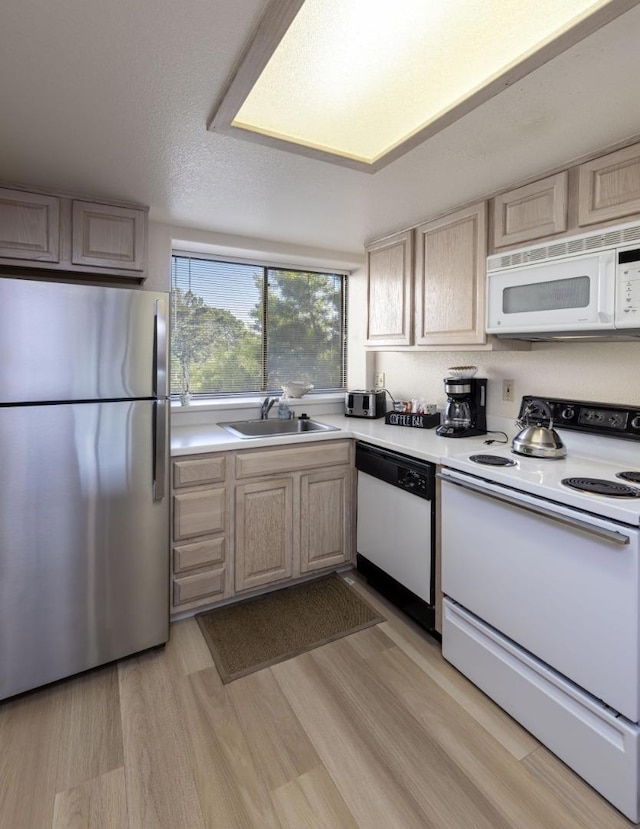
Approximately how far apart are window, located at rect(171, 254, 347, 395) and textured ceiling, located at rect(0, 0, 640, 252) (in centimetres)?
61

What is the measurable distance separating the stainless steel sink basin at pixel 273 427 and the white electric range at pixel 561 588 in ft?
3.76

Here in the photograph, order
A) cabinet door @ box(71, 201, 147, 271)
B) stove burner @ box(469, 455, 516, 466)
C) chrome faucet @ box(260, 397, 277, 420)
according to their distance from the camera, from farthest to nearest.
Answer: chrome faucet @ box(260, 397, 277, 420)
cabinet door @ box(71, 201, 147, 271)
stove burner @ box(469, 455, 516, 466)

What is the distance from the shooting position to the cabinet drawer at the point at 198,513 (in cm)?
211

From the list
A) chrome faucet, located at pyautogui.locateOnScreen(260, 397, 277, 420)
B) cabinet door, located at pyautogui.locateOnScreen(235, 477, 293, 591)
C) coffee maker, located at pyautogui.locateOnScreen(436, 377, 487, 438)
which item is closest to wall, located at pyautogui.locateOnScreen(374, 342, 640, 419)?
coffee maker, located at pyautogui.locateOnScreen(436, 377, 487, 438)

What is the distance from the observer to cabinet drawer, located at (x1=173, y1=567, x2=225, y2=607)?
2.15m

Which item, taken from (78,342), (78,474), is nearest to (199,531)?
(78,474)

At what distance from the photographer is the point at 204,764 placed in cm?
144

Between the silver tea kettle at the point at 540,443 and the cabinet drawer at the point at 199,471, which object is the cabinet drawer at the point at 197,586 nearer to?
the cabinet drawer at the point at 199,471

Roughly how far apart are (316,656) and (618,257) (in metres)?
2.01

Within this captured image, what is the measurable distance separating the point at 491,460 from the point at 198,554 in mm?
1464

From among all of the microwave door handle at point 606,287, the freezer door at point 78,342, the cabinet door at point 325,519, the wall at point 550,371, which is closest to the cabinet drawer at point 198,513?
the cabinet door at point 325,519

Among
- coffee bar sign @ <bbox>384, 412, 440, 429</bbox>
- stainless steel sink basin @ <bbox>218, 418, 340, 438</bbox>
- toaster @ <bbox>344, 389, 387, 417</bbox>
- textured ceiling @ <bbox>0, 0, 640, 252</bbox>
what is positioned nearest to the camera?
textured ceiling @ <bbox>0, 0, 640, 252</bbox>

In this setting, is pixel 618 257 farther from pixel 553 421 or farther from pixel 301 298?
pixel 301 298

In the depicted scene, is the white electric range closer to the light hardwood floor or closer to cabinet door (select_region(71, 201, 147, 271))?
the light hardwood floor
